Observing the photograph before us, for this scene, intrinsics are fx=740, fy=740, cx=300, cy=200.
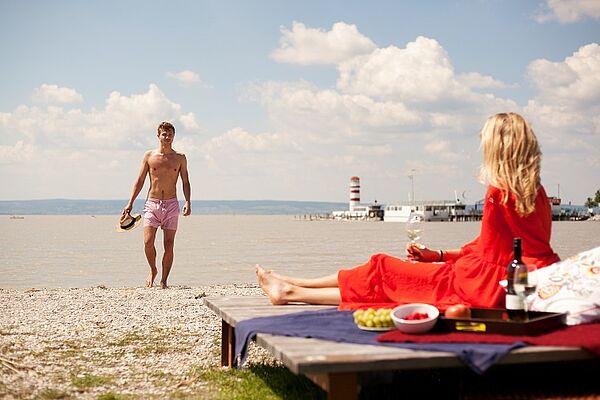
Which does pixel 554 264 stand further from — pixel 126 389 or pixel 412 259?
pixel 126 389

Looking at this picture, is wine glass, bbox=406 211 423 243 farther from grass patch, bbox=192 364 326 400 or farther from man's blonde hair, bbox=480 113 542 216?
grass patch, bbox=192 364 326 400

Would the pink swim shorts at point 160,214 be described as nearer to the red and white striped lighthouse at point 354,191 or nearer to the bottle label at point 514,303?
the bottle label at point 514,303

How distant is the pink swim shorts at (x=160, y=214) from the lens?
923 centimetres

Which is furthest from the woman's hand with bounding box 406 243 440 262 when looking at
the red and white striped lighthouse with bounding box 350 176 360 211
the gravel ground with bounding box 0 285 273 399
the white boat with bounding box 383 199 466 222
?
the red and white striped lighthouse with bounding box 350 176 360 211

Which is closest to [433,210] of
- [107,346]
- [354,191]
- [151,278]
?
[354,191]

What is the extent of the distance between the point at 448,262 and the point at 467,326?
0.99 meters

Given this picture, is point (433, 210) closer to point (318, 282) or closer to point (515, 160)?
point (318, 282)

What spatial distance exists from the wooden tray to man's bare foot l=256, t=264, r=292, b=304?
4.43 ft

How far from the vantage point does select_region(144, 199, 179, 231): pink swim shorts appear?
923cm

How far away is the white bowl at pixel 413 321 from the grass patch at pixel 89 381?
2051 millimetres

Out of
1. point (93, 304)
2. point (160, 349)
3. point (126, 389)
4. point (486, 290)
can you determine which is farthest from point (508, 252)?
point (93, 304)

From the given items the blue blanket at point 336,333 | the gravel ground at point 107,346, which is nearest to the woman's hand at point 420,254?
the blue blanket at point 336,333

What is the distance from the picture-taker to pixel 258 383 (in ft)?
14.7

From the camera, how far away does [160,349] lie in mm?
5496
